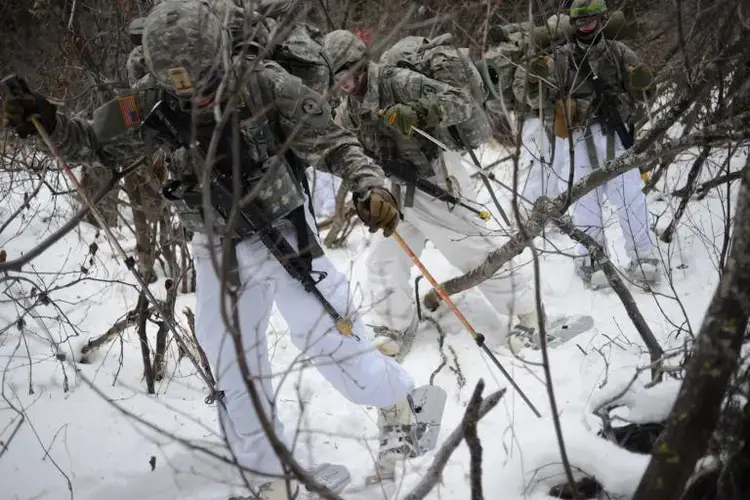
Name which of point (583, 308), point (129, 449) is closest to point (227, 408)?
point (129, 449)

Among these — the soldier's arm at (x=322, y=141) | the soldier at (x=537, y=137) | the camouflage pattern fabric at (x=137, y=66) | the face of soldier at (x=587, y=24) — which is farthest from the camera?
the soldier at (x=537, y=137)

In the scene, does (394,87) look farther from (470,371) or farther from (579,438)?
(579,438)

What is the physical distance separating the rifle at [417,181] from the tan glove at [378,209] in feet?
4.14

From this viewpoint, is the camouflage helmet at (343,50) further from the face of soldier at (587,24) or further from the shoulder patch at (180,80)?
the face of soldier at (587,24)

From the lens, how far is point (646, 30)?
6891 millimetres

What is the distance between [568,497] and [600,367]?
1294 mm

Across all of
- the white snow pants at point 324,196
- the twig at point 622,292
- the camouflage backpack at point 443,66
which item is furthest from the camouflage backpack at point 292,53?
the white snow pants at point 324,196

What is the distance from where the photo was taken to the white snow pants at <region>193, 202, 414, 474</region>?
2.65m

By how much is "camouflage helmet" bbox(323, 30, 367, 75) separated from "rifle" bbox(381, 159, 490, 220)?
0.72 m

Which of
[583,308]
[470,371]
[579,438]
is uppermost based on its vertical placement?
[583,308]

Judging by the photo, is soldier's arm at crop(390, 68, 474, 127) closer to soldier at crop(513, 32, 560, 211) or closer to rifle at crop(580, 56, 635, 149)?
soldier at crop(513, 32, 560, 211)

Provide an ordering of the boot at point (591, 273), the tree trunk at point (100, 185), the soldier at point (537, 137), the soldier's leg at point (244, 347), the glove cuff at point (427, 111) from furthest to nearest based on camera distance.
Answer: the boot at point (591, 273) < the soldier at point (537, 137) < the tree trunk at point (100, 185) < the glove cuff at point (427, 111) < the soldier's leg at point (244, 347)

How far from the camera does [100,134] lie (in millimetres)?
2492

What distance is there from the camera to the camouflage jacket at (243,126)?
2447 mm
